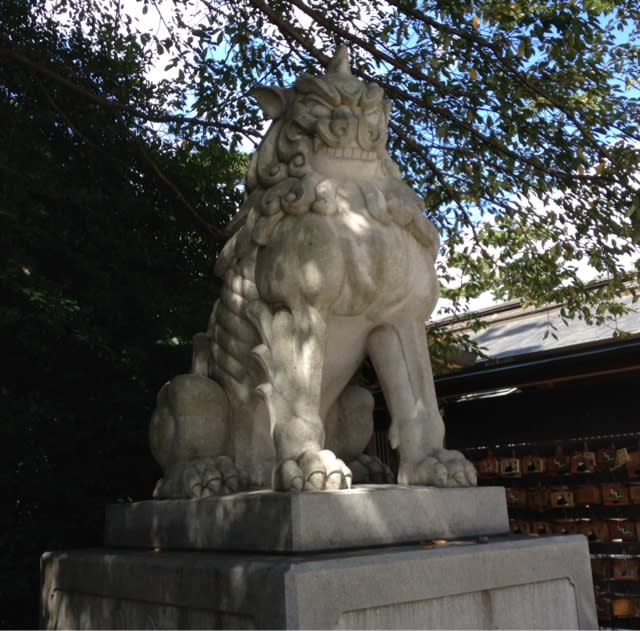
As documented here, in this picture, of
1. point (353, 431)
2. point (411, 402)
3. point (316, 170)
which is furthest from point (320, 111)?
point (353, 431)

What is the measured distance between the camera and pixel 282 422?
3020mm

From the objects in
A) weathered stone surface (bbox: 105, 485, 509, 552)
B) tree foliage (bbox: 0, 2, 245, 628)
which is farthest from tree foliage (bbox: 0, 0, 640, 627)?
weathered stone surface (bbox: 105, 485, 509, 552)

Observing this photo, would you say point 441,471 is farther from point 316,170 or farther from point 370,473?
point 316,170

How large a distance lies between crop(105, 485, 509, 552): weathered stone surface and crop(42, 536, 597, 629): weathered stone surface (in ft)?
0.22

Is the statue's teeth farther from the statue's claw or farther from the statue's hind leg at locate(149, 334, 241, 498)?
the statue's claw

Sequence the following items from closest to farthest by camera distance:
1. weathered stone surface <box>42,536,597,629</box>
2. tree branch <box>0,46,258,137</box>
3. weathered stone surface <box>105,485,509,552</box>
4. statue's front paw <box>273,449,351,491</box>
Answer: weathered stone surface <box>42,536,597,629</box>
weathered stone surface <box>105,485,509,552</box>
statue's front paw <box>273,449,351,491</box>
tree branch <box>0,46,258,137</box>

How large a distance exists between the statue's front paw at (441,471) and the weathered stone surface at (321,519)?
5 centimetres

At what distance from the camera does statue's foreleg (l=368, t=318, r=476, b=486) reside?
3.16 metres

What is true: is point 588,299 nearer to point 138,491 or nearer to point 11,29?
point 138,491

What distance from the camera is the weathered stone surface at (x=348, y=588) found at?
95.2 inches

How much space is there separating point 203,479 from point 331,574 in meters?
0.99

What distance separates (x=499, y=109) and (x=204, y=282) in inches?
112

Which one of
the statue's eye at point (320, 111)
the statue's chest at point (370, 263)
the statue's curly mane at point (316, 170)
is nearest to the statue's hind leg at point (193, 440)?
the statue's curly mane at point (316, 170)

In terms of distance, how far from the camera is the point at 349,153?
3377mm
